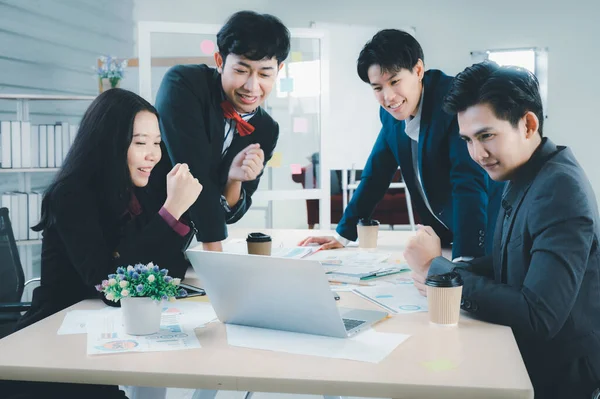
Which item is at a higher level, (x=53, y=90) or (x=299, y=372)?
(x=53, y=90)

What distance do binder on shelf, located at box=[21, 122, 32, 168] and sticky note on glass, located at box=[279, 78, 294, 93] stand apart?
6.05ft

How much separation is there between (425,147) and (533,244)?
0.88 meters

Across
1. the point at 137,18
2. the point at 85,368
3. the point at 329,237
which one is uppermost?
the point at 137,18

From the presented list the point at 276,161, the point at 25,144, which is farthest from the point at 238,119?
the point at 276,161

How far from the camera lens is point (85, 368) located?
1.02 m

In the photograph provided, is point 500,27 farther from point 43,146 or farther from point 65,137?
point 43,146

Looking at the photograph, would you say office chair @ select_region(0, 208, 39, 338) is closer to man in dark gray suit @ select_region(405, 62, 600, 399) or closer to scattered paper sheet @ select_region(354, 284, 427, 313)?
scattered paper sheet @ select_region(354, 284, 427, 313)

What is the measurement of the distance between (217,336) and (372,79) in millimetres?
1228

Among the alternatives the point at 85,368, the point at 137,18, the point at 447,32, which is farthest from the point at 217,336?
the point at 447,32

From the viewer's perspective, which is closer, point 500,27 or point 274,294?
point 274,294

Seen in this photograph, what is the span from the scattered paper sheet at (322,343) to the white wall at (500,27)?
19.9 ft

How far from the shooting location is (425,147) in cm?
210

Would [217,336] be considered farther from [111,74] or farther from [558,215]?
[111,74]

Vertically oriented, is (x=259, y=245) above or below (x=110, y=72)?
below
